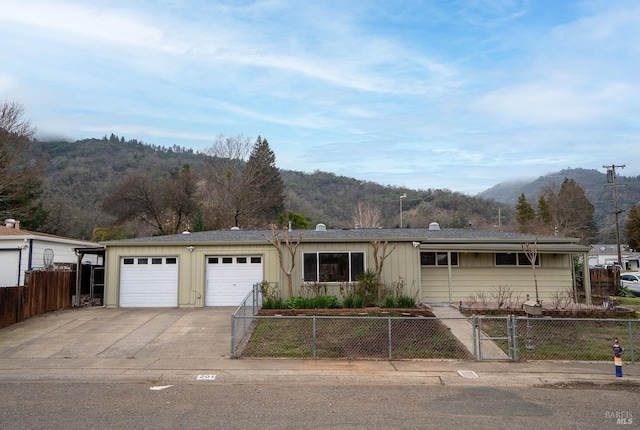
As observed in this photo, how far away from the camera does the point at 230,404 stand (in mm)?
7539

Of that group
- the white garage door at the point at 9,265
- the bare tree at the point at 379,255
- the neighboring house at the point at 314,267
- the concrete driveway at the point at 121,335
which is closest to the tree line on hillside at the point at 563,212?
the neighboring house at the point at 314,267

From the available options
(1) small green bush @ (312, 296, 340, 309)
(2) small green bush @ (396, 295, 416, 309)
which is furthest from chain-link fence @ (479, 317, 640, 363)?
(1) small green bush @ (312, 296, 340, 309)

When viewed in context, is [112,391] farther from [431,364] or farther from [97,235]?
[97,235]

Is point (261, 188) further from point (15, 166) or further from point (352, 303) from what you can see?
point (352, 303)

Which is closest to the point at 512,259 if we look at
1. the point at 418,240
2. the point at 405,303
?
the point at 418,240

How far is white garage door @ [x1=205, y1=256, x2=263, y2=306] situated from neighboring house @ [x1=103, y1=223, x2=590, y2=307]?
0.04 metres

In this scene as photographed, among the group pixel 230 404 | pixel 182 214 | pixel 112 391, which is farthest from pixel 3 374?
pixel 182 214

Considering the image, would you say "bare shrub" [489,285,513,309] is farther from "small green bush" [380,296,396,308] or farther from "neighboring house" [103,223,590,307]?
"small green bush" [380,296,396,308]

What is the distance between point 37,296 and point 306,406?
41.1ft

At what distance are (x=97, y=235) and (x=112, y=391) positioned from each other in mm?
32158

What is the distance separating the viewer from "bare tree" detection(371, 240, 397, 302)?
16.7 m

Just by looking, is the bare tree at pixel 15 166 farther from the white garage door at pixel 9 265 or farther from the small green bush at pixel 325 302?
the small green bush at pixel 325 302

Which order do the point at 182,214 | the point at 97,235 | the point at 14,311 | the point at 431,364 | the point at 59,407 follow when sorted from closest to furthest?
the point at 59,407 < the point at 431,364 < the point at 14,311 < the point at 97,235 < the point at 182,214

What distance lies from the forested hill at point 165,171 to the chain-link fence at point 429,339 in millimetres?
36990
